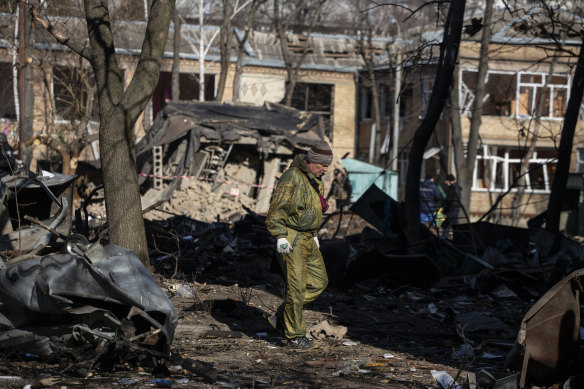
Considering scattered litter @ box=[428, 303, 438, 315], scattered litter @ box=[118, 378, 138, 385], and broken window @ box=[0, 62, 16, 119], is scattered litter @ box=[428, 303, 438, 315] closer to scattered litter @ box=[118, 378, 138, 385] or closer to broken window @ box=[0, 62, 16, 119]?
scattered litter @ box=[118, 378, 138, 385]

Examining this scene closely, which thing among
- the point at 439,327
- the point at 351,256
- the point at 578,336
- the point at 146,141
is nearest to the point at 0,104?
the point at 146,141

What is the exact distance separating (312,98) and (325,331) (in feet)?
109

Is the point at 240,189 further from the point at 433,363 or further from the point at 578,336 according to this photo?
the point at 578,336

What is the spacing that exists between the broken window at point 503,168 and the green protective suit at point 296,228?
29181 mm

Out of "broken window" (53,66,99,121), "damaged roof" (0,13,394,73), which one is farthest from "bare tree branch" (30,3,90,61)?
"damaged roof" (0,13,394,73)

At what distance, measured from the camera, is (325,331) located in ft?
24.2

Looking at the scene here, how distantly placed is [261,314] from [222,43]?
2358 centimetres

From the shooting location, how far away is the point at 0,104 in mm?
35719

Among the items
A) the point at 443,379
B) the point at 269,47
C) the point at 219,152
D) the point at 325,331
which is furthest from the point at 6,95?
the point at 443,379

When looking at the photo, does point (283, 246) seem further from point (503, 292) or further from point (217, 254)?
point (217, 254)

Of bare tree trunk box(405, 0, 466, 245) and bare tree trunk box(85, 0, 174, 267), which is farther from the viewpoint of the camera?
bare tree trunk box(405, 0, 466, 245)

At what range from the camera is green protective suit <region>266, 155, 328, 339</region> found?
686 cm

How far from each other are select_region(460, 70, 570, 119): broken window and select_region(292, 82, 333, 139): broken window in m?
7.58

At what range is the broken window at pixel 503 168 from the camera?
35.2 metres
